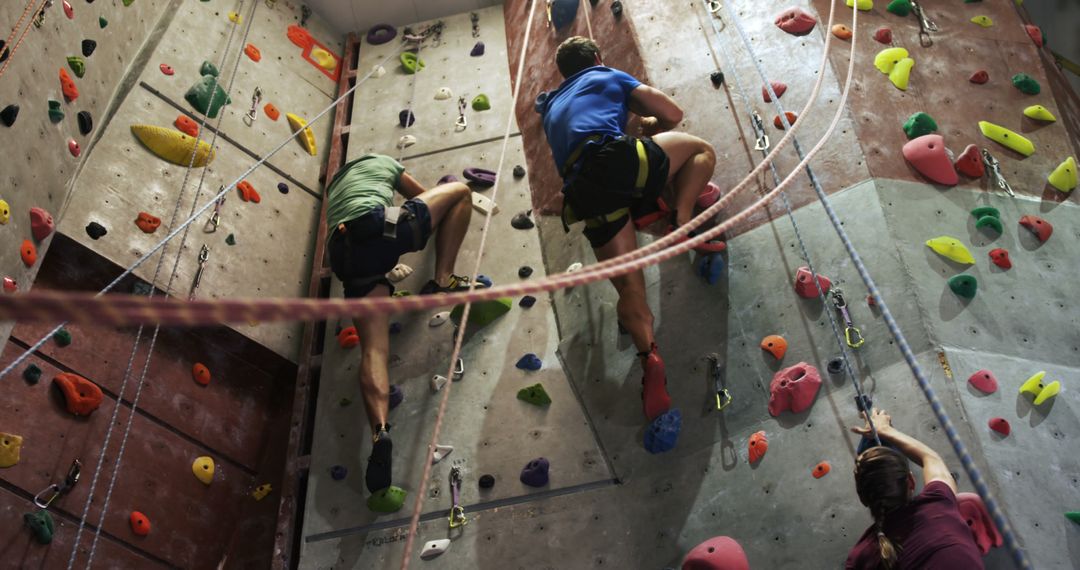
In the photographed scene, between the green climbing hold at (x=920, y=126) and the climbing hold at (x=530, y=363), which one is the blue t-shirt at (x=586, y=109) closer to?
the climbing hold at (x=530, y=363)

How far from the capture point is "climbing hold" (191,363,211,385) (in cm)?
365

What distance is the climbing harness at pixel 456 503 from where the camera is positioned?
3188 mm

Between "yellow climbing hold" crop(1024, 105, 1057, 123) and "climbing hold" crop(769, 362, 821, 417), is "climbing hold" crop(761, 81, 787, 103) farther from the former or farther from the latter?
"climbing hold" crop(769, 362, 821, 417)

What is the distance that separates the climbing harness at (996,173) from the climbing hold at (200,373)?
293 cm

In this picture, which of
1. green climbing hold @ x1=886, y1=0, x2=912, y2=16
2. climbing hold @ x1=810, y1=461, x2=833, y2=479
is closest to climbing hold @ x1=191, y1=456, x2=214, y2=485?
climbing hold @ x1=810, y1=461, x2=833, y2=479

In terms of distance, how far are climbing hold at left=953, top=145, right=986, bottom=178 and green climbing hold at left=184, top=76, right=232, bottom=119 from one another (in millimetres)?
3015

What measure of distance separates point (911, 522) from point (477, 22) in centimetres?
372

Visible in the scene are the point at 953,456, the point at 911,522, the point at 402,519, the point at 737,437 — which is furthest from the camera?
the point at 402,519

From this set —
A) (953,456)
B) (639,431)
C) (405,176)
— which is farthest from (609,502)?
(405,176)

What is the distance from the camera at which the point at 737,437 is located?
9.81ft

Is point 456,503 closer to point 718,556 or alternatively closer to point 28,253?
point 718,556

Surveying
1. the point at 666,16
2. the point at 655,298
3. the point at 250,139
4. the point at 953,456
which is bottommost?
the point at 953,456

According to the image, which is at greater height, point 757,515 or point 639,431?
point 639,431

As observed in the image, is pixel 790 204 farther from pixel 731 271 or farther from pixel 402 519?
pixel 402 519
